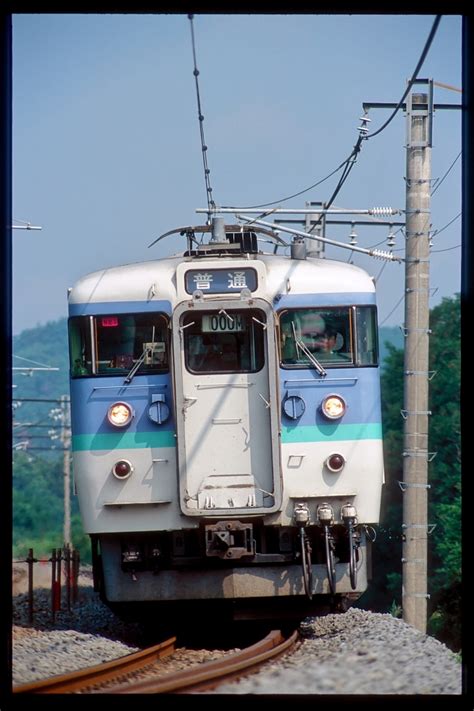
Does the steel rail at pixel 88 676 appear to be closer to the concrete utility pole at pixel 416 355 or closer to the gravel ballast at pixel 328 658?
the gravel ballast at pixel 328 658

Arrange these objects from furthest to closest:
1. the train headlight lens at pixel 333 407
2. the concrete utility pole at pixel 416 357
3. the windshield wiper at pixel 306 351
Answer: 1. the concrete utility pole at pixel 416 357
2. the windshield wiper at pixel 306 351
3. the train headlight lens at pixel 333 407

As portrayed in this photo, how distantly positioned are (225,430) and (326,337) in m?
1.17

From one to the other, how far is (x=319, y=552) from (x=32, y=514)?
4910cm

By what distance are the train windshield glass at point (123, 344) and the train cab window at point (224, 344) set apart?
0.24 metres

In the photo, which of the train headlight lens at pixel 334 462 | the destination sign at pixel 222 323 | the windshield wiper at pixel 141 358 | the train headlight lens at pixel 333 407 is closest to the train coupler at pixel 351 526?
A: the train headlight lens at pixel 334 462

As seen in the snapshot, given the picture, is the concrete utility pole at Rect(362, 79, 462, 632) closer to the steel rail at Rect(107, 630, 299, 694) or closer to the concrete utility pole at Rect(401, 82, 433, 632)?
the concrete utility pole at Rect(401, 82, 433, 632)

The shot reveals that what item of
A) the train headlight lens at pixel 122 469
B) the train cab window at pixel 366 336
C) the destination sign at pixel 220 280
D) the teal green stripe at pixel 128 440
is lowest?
the train headlight lens at pixel 122 469

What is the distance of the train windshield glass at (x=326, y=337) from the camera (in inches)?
419

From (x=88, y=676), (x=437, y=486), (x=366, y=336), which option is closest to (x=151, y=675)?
(x=88, y=676)

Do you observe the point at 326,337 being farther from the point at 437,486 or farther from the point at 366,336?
the point at 437,486

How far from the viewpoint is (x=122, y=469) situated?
34.2 feet

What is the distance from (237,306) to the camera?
34.1 feet
